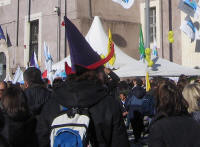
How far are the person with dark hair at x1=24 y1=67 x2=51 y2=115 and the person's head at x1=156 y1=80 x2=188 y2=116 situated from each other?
6.29ft

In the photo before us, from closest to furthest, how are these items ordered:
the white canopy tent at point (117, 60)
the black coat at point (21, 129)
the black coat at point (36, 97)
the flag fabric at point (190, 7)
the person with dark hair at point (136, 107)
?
the black coat at point (21, 129), the black coat at point (36, 97), the person with dark hair at point (136, 107), the white canopy tent at point (117, 60), the flag fabric at point (190, 7)

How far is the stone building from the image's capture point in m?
20.4

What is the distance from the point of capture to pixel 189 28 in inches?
723

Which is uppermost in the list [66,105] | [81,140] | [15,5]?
[15,5]

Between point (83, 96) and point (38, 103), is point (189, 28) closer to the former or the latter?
point (38, 103)

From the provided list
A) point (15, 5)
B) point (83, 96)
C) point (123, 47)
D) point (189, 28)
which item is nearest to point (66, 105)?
point (83, 96)

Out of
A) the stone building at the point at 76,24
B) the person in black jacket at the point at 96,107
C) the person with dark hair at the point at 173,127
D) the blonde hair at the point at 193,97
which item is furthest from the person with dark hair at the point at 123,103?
the stone building at the point at 76,24

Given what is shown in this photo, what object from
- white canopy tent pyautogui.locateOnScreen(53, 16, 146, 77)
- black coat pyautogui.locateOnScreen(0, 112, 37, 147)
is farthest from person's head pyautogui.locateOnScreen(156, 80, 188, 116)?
white canopy tent pyautogui.locateOnScreen(53, 16, 146, 77)

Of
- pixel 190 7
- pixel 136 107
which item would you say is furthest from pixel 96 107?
pixel 190 7

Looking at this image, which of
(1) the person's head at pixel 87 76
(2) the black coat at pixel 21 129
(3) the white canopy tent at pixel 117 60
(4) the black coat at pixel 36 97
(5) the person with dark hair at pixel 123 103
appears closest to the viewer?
(1) the person's head at pixel 87 76

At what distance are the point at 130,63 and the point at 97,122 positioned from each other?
974 cm

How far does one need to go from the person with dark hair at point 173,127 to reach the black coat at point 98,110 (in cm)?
28

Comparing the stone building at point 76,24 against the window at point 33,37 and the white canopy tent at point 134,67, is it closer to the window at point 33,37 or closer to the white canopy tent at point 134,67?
the window at point 33,37

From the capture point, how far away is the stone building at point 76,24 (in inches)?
802
